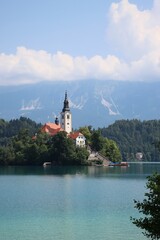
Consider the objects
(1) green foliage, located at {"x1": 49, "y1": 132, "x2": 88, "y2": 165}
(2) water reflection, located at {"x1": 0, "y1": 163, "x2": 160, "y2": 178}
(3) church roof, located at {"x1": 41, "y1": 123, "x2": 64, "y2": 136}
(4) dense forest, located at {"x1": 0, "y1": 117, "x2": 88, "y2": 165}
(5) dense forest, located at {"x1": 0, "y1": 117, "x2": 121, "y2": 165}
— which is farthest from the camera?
(3) church roof, located at {"x1": 41, "y1": 123, "x2": 64, "y2": 136}

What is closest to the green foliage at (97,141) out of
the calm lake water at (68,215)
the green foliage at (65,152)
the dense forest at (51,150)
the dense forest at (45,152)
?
the dense forest at (51,150)

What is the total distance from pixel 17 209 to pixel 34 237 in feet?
36.4

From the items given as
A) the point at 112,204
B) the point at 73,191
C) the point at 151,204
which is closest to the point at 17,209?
the point at 112,204

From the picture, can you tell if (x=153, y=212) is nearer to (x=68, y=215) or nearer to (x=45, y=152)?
(x=68, y=215)

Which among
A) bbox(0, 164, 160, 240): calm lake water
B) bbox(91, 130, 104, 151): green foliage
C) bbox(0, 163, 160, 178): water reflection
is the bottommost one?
bbox(0, 164, 160, 240): calm lake water

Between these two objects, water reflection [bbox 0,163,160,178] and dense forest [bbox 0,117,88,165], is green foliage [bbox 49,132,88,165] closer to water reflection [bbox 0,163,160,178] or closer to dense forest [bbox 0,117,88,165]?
dense forest [bbox 0,117,88,165]

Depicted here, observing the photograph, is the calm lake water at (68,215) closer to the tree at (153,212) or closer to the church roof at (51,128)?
the tree at (153,212)

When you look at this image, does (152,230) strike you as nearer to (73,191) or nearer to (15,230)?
(15,230)

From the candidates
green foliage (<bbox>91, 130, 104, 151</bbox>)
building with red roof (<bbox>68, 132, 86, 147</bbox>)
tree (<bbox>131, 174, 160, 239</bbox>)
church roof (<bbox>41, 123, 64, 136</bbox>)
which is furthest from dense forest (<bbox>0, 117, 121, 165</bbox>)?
tree (<bbox>131, 174, 160, 239</bbox>)

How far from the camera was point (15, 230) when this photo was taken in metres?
31.4

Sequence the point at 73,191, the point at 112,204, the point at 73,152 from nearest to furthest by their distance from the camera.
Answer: the point at 112,204
the point at 73,191
the point at 73,152

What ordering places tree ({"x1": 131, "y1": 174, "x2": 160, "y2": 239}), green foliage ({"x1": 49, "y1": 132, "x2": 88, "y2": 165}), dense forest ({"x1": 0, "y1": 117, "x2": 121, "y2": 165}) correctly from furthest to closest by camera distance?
dense forest ({"x1": 0, "y1": 117, "x2": 121, "y2": 165}), green foliage ({"x1": 49, "y1": 132, "x2": 88, "y2": 165}), tree ({"x1": 131, "y1": 174, "x2": 160, "y2": 239})

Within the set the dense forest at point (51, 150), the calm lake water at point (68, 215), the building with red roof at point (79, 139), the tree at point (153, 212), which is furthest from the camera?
the building with red roof at point (79, 139)

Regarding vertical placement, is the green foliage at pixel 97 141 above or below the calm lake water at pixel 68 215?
above
